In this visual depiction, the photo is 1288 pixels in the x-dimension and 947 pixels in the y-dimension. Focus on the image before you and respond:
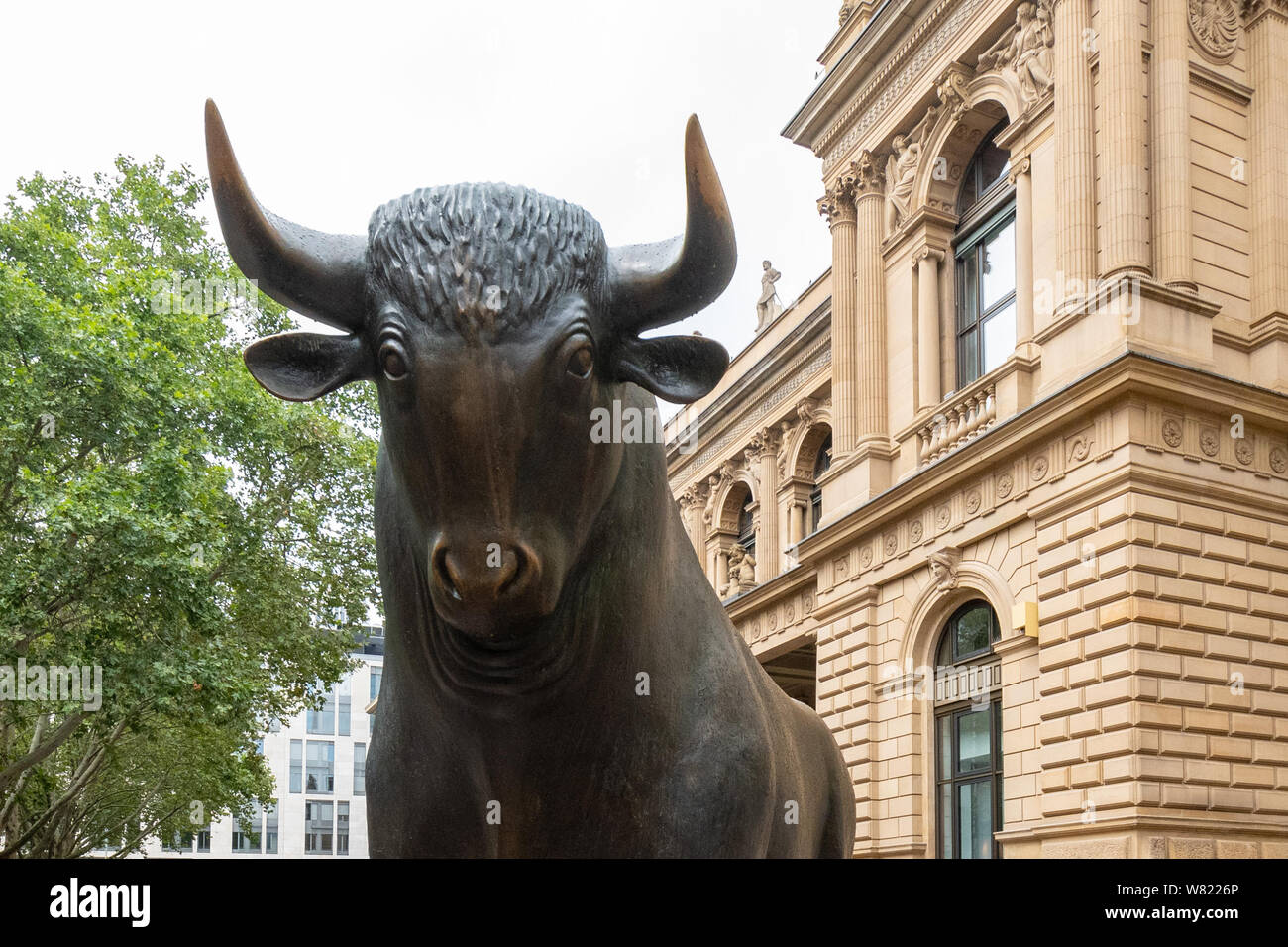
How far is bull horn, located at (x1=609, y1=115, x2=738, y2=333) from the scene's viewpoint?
199cm

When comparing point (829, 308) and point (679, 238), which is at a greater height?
point (829, 308)

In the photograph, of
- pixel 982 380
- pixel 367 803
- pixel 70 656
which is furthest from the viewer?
pixel 982 380

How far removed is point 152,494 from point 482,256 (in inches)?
735

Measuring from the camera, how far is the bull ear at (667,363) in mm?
2205

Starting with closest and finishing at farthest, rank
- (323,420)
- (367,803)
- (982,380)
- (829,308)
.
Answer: (367,803) → (982,380) → (323,420) → (829,308)

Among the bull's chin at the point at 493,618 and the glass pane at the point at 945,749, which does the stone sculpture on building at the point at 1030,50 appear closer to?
the glass pane at the point at 945,749

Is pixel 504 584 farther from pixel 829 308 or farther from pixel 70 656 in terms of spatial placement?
pixel 829 308

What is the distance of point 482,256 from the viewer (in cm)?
205

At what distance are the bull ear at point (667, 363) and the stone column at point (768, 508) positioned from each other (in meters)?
31.0

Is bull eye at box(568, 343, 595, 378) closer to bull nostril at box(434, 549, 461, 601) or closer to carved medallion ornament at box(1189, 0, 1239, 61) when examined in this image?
bull nostril at box(434, 549, 461, 601)

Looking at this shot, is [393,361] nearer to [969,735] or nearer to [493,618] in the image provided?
[493,618]

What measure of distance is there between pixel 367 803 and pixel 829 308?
1079 inches
